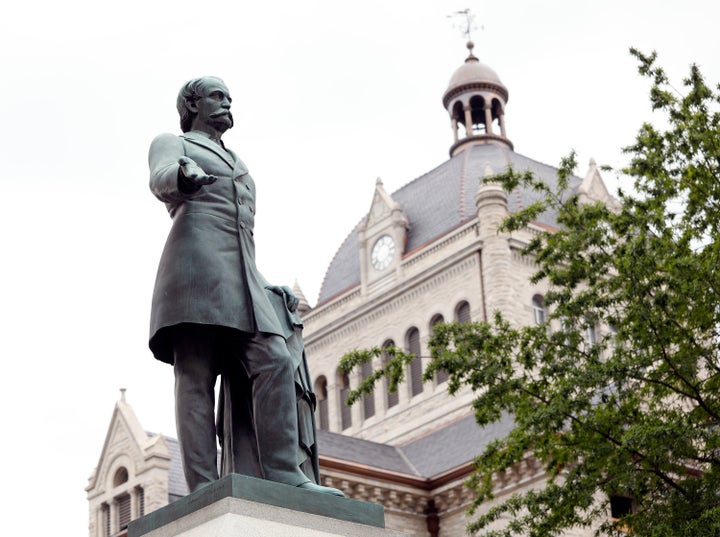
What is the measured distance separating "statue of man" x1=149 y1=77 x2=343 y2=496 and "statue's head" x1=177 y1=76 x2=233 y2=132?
398mm

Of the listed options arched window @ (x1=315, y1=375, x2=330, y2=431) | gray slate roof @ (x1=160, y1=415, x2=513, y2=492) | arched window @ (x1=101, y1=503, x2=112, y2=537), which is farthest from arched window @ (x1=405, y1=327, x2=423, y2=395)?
arched window @ (x1=101, y1=503, x2=112, y2=537)

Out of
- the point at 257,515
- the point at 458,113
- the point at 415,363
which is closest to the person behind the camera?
the point at 257,515

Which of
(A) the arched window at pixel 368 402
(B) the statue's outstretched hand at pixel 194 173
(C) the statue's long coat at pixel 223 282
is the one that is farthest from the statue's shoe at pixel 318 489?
(A) the arched window at pixel 368 402

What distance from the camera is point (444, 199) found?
55188 millimetres

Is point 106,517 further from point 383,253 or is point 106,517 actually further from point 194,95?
point 194,95

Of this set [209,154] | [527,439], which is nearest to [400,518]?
[527,439]

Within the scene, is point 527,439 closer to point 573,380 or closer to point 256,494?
point 573,380

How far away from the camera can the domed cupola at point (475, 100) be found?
61688 millimetres

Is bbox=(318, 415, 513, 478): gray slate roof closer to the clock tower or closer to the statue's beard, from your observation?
the clock tower

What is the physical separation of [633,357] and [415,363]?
31.2m

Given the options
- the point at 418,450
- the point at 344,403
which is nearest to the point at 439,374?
the point at 344,403

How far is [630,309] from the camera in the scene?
19.3 metres

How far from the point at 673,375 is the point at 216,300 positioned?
13932 millimetres

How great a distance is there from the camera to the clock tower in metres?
54.1
